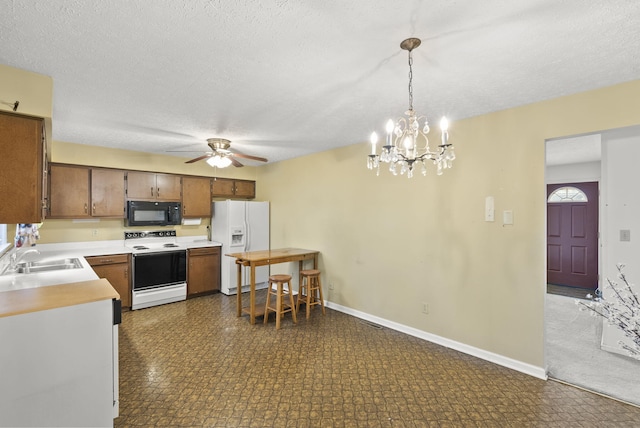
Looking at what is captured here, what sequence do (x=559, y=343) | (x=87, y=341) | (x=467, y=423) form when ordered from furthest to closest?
1. (x=559, y=343)
2. (x=467, y=423)
3. (x=87, y=341)

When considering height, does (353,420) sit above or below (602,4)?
below

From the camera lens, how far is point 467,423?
2105mm

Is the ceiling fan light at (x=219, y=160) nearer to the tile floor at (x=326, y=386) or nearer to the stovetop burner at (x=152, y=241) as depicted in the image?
the stovetop burner at (x=152, y=241)

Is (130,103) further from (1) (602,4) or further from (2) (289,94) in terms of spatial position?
(1) (602,4)

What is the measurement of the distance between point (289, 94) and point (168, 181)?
3.38 meters

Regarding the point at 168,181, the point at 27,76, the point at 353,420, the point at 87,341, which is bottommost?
the point at 353,420

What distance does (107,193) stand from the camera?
452 cm

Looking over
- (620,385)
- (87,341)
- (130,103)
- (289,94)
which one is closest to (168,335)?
(87,341)

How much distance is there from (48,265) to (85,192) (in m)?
1.38

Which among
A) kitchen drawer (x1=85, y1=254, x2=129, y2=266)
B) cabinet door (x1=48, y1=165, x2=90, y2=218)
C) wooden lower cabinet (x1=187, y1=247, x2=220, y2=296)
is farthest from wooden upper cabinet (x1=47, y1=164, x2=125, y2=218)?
wooden lower cabinet (x1=187, y1=247, x2=220, y2=296)

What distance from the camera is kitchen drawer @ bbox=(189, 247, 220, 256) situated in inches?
198

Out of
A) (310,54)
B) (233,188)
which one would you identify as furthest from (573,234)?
(233,188)

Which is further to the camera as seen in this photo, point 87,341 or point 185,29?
point 87,341

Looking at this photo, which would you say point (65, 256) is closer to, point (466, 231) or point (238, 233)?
point (238, 233)
